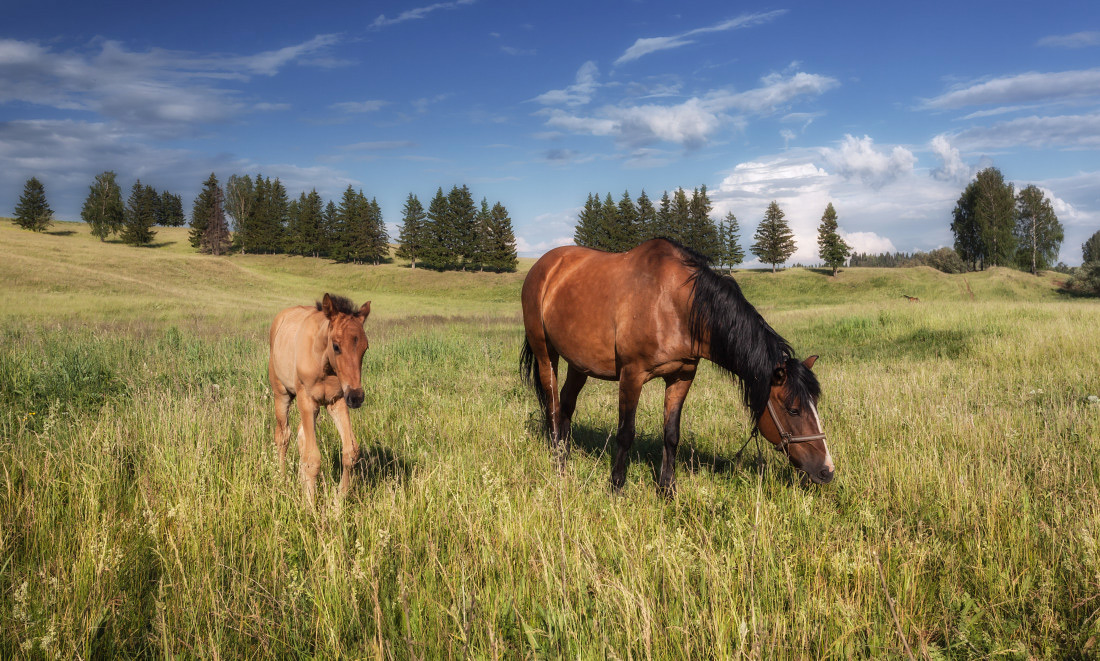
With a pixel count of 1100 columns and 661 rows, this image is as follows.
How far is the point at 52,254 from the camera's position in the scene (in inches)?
1489

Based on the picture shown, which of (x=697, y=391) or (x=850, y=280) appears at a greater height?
(x=850, y=280)

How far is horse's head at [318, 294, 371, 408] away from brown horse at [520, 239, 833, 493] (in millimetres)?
2127

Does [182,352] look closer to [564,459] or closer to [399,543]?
[564,459]

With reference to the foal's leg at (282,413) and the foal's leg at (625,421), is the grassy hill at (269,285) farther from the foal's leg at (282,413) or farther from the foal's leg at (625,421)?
the foal's leg at (625,421)

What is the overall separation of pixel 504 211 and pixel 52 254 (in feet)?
149

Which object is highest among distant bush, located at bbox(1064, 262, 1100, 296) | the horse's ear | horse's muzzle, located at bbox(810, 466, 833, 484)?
distant bush, located at bbox(1064, 262, 1100, 296)

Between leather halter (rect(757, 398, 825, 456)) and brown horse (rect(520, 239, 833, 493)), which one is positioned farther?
brown horse (rect(520, 239, 833, 493))

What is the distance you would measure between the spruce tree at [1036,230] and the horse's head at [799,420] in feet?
262

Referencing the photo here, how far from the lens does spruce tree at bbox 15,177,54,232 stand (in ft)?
247

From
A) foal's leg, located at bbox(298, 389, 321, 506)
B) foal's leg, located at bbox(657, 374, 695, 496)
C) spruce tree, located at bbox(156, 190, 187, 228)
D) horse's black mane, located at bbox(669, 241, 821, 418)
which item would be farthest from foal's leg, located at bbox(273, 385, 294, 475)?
spruce tree, located at bbox(156, 190, 187, 228)

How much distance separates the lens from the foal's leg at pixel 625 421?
4.68 m

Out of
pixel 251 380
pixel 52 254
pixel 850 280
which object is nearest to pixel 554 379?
pixel 251 380

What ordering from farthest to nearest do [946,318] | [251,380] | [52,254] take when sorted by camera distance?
[52,254], [946,318], [251,380]

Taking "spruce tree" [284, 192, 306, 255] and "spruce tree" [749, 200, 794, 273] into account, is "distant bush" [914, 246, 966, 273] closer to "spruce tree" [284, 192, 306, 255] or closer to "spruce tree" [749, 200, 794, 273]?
"spruce tree" [749, 200, 794, 273]
